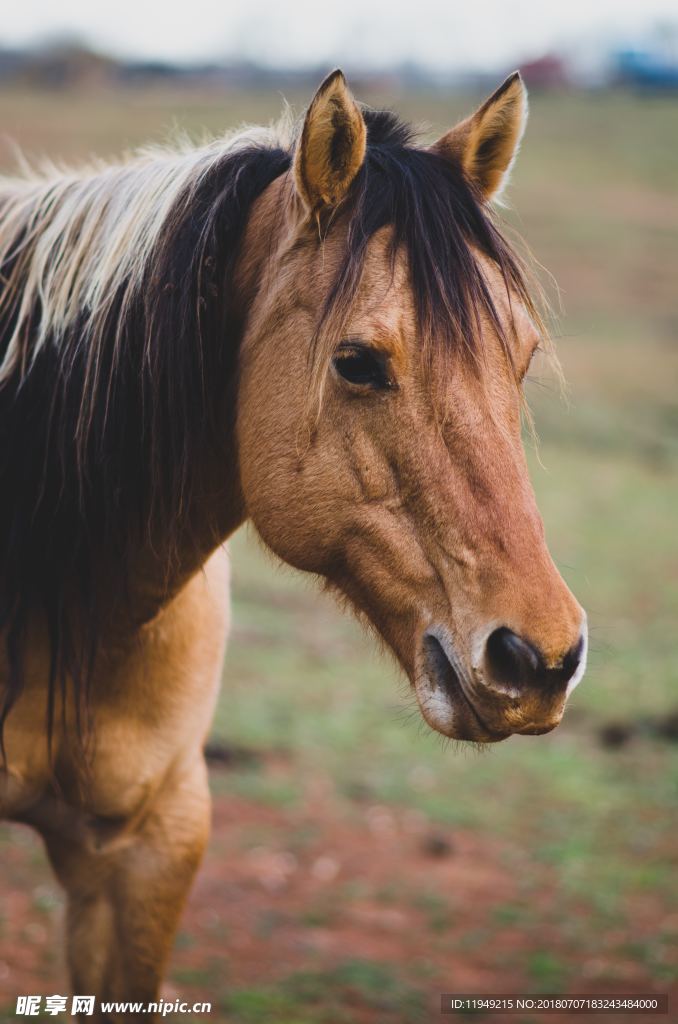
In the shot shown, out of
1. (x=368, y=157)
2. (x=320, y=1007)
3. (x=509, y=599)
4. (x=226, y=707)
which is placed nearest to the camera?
(x=509, y=599)

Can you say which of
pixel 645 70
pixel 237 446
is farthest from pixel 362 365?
pixel 645 70

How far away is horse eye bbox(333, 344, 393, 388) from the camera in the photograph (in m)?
2.22

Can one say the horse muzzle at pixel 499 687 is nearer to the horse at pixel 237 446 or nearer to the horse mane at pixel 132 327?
the horse at pixel 237 446

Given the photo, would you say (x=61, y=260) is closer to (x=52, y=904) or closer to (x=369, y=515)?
(x=369, y=515)

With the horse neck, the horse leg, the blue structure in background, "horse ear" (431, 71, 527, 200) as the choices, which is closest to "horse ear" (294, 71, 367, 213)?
the horse neck

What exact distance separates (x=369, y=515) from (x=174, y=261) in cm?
78

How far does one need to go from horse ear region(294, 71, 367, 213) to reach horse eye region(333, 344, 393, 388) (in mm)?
375

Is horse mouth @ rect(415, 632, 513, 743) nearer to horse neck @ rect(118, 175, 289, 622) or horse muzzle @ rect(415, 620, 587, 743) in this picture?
horse muzzle @ rect(415, 620, 587, 743)

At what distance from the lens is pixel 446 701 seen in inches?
84.9

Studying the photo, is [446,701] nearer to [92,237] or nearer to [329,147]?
[329,147]

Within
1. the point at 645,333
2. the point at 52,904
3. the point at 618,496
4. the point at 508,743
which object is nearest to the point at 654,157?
the point at 645,333

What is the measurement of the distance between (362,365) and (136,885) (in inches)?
68.0

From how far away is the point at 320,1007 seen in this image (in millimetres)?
4090

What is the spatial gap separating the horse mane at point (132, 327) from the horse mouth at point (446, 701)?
2.37ft
